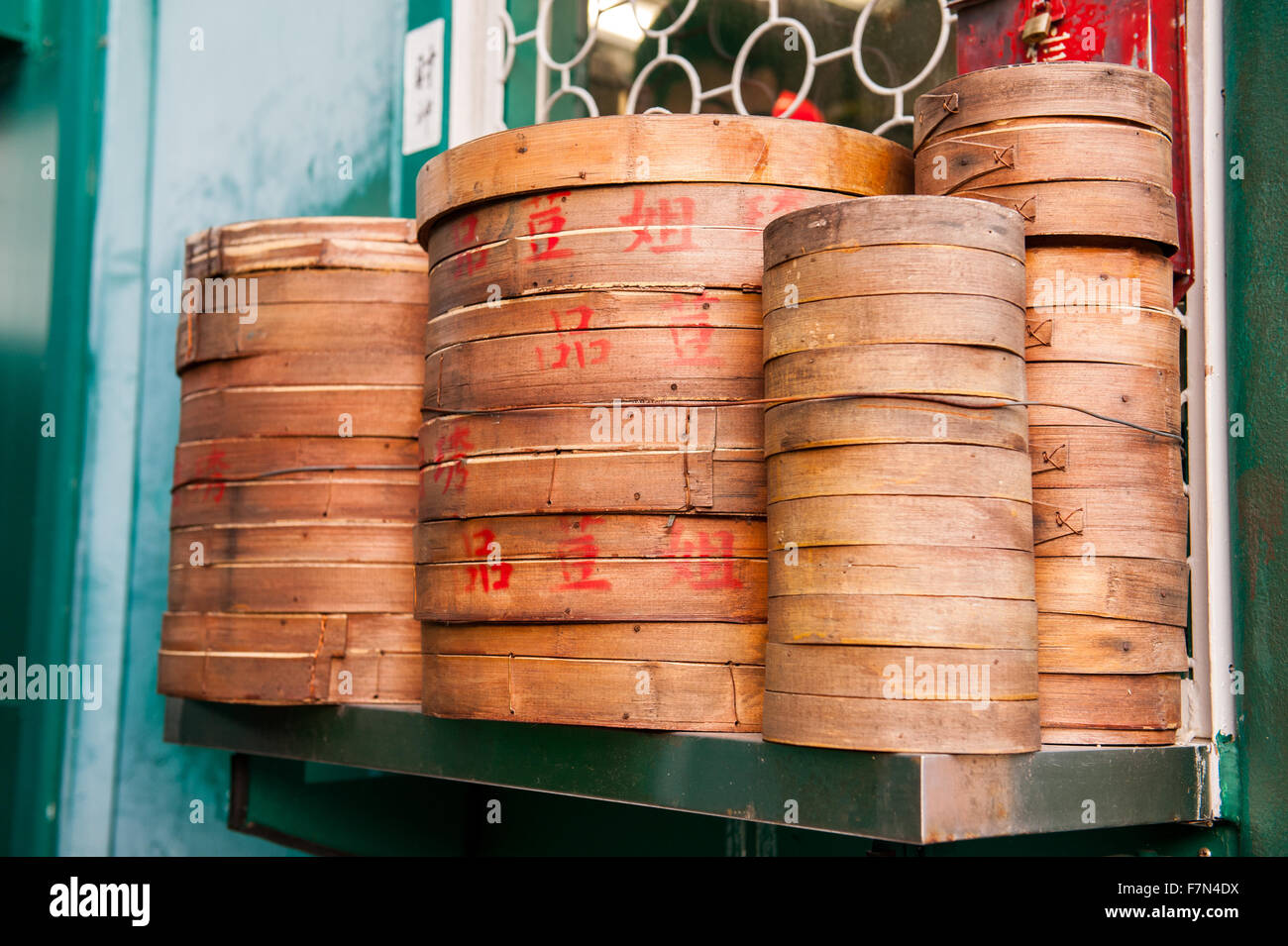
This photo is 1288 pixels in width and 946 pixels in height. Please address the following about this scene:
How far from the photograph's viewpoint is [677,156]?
315 centimetres

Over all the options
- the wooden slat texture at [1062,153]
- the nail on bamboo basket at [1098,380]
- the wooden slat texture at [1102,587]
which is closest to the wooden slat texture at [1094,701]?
the nail on bamboo basket at [1098,380]

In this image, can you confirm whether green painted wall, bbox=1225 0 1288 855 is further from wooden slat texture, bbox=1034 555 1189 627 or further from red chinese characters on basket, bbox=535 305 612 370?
red chinese characters on basket, bbox=535 305 612 370

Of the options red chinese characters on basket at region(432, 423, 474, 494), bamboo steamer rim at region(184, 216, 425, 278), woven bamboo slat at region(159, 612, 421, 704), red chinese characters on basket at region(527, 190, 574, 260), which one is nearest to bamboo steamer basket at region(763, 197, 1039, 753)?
red chinese characters on basket at region(527, 190, 574, 260)

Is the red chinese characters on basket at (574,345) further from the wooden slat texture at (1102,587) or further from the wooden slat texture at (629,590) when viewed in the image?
the wooden slat texture at (1102,587)

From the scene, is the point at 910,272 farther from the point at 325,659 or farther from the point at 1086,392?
the point at 325,659

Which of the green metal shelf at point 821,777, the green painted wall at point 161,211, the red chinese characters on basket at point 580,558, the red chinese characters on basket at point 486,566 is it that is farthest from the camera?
the green painted wall at point 161,211

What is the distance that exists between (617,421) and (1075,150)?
1.21 m

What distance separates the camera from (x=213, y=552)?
4.11 metres

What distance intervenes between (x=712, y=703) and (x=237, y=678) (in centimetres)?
173

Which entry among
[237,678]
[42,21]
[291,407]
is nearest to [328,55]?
[42,21]

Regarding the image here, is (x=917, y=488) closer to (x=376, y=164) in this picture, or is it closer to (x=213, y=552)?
(x=213, y=552)

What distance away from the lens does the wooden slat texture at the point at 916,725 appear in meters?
2.54

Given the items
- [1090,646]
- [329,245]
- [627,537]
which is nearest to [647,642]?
[627,537]

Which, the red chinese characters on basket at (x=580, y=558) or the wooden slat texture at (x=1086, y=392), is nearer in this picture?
the wooden slat texture at (x=1086, y=392)
